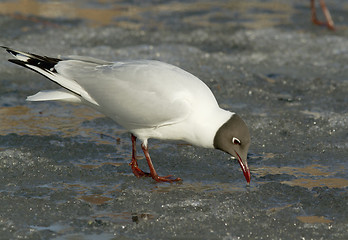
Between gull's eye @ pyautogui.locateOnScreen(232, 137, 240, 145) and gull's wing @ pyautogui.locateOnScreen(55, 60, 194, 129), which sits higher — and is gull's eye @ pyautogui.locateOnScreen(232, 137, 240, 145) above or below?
below

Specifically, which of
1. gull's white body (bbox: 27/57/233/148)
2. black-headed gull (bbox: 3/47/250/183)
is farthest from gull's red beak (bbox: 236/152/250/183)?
gull's white body (bbox: 27/57/233/148)

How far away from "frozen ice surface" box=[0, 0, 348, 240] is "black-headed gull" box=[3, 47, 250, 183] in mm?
355

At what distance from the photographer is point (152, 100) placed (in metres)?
5.05

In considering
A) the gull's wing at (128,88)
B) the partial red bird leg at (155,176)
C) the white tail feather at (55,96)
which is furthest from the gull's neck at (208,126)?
the white tail feather at (55,96)

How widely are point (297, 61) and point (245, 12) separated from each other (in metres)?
2.45

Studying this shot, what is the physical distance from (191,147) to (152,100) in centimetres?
87

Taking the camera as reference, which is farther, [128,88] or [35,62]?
[35,62]

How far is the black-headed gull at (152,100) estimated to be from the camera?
196 inches

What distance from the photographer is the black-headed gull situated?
4977 mm

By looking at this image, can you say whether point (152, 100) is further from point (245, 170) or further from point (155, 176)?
point (245, 170)

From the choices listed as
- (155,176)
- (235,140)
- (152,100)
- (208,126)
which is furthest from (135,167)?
(235,140)

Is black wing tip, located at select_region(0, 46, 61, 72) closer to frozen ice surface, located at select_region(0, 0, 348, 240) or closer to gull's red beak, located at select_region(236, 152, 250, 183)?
frozen ice surface, located at select_region(0, 0, 348, 240)

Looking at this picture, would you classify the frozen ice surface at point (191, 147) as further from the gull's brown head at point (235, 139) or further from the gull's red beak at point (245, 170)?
the gull's brown head at point (235, 139)

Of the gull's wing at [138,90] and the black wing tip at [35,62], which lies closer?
the gull's wing at [138,90]
